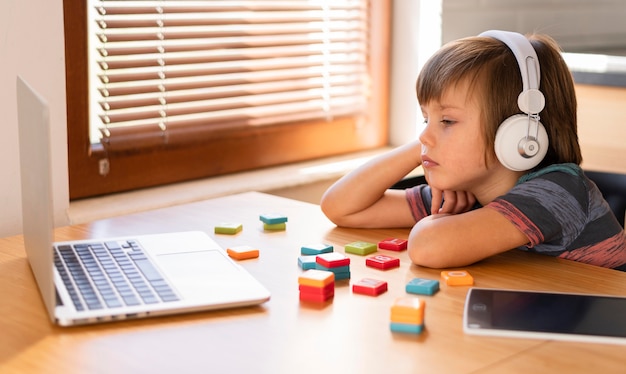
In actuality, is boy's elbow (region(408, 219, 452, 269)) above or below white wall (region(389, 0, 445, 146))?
below

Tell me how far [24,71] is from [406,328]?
3.36ft

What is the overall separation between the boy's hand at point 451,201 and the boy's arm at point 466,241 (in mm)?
197

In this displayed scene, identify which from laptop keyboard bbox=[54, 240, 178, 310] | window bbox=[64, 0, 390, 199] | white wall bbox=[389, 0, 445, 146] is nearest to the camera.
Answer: laptop keyboard bbox=[54, 240, 178, 310]

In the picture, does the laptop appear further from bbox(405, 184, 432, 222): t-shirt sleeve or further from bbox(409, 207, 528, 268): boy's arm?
bbox(405, 184, 432, 222): t-shirt sleeve

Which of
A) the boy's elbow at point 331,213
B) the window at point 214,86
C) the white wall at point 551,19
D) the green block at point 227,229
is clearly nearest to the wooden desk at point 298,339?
the green block at point 227,229

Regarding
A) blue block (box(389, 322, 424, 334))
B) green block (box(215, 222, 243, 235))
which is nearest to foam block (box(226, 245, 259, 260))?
green block (box(215, 222, 243, 235))

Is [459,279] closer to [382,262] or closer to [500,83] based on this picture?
[382,262]

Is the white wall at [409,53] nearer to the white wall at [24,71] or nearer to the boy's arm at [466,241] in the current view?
the white wall at [24,71]

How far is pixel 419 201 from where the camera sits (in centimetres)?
159

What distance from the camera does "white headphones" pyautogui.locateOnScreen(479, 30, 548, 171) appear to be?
4.45 feet

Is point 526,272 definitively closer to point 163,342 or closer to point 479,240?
point 479,240

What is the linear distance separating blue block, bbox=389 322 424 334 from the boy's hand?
520 millimetres

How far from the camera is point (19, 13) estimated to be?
5.52 feet

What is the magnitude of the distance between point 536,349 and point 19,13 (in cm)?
118
